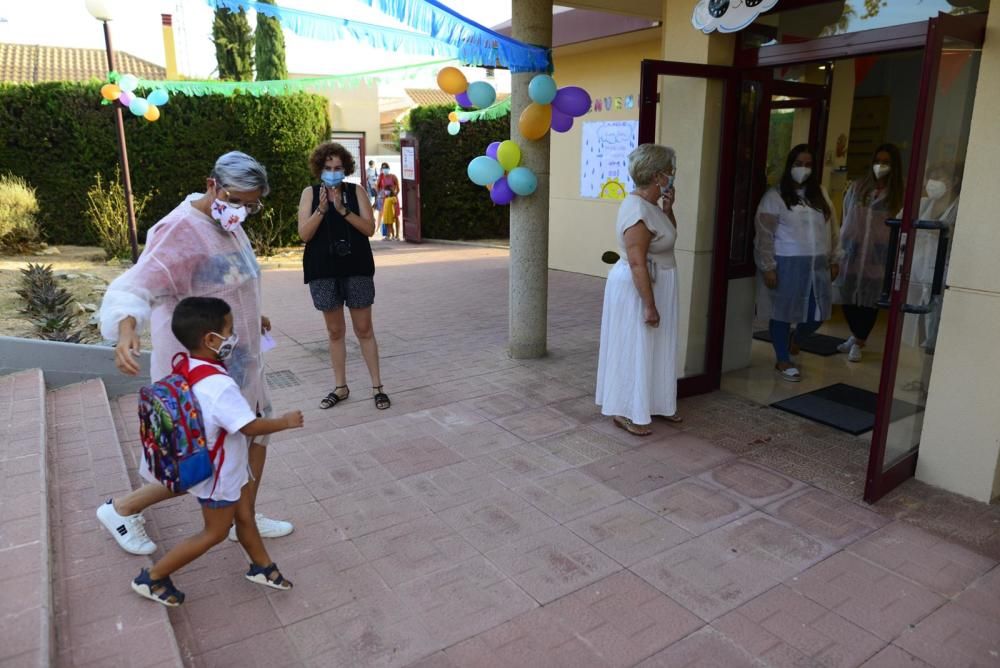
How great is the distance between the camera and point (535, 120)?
539 cm

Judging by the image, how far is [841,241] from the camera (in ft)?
19.4

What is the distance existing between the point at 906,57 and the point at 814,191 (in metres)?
4.11

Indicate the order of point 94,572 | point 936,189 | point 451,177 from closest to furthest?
point 94,572
point 936,189
point 451,177

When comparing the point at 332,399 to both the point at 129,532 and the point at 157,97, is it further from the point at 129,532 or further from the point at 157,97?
the point at 157,97

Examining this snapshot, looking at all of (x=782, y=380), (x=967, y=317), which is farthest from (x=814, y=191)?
(x=967, y=317)

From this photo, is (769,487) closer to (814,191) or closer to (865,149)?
(814,191)

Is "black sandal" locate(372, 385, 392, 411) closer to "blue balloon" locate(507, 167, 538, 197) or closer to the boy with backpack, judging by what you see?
"blue balloon" locate(507, 167, 538, 197)

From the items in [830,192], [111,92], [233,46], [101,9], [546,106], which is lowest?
[830,192]

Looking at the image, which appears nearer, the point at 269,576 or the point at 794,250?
the point at 269,576

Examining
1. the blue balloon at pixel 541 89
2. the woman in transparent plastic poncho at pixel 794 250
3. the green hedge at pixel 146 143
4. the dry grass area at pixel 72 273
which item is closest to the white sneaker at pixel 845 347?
the woman in transparent plastic poncho at pixel 794 250

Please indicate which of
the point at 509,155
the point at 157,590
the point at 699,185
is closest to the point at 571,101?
the point at 509,155

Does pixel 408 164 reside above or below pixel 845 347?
above

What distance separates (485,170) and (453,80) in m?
0.78

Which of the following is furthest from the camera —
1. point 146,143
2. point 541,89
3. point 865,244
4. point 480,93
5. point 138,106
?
point 146,143
